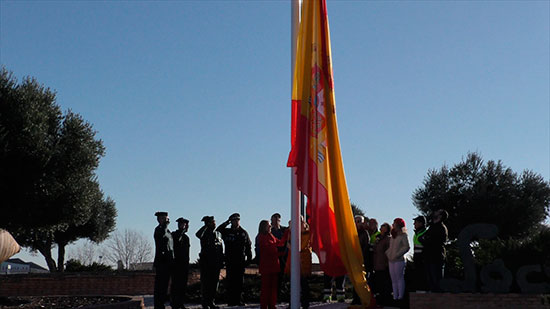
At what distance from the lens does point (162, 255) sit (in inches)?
513

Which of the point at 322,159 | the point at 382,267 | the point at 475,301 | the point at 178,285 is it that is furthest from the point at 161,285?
the point at 475,301

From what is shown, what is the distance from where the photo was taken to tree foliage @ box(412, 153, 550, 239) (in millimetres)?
32094

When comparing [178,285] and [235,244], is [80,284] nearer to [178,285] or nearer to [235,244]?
[178,285]

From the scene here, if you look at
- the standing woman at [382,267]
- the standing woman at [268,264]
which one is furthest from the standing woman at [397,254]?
the standing woman at [268,264]

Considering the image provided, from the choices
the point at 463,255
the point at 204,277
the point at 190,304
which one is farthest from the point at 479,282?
the point at 190,304

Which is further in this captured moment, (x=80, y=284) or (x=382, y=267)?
(x=80, y=284)

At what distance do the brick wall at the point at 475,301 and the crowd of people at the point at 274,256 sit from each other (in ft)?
0.87

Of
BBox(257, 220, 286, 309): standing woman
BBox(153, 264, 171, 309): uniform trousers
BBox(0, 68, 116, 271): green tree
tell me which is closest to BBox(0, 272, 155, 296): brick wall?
BBox(0, 68, 116, 271): green tree

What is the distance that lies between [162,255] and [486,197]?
78.3 ft

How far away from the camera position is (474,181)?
34.3 m

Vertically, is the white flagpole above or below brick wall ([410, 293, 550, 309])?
above

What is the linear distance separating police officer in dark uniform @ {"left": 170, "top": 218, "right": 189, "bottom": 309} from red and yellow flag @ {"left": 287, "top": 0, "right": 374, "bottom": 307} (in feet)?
12.1

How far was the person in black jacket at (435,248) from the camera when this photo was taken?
39.7 feet

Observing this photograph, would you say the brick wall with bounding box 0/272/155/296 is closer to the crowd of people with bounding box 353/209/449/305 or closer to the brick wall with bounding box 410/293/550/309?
the crowd of people with bounding box 353/209/449/305
